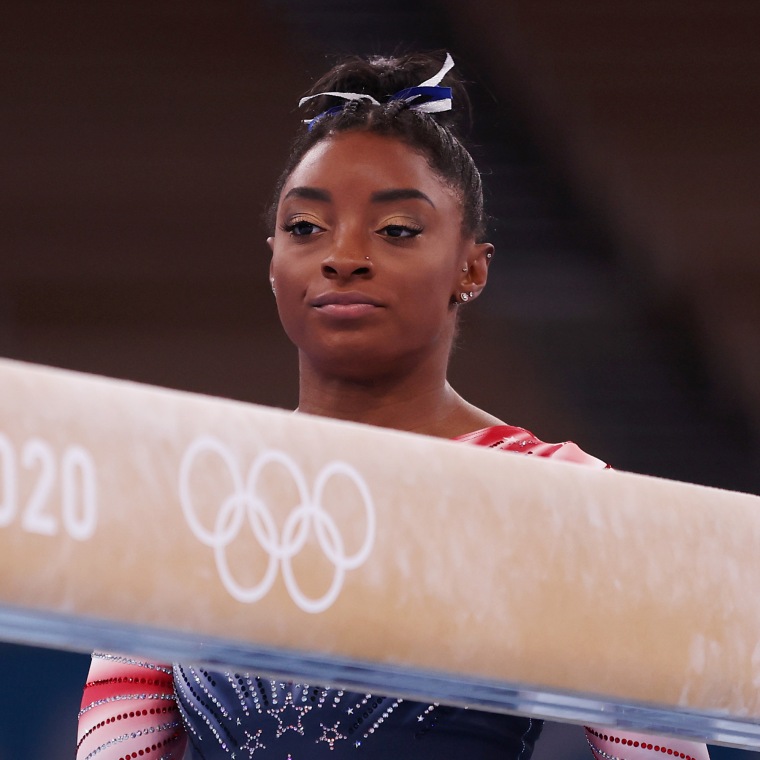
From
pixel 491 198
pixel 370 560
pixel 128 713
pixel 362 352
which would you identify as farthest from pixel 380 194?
pixel 491 198

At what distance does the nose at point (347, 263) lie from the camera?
1346mm

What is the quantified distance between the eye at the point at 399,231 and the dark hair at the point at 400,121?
0.10m

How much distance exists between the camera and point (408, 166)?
142 centimetres

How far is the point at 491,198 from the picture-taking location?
3273 millimetres

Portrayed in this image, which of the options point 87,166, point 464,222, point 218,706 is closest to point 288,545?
point 218,706

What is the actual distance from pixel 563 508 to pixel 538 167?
2545mm

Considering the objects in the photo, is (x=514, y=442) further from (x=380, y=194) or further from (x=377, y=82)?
(x=377, y=82)

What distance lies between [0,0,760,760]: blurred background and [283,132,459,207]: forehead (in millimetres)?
1619

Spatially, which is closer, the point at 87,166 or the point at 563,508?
the point at 563,508

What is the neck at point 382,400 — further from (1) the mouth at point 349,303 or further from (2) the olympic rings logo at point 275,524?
(2) the olympic rings logo at point 275,524

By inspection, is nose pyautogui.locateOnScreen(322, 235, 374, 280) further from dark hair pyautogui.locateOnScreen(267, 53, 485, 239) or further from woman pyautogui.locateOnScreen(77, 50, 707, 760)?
dark hair pyautogui.locateOnScreen(267, 53, 485, 239)

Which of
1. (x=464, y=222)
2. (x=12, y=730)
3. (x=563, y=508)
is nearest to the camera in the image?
(x=563, y=508)

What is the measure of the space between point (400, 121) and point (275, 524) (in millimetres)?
826

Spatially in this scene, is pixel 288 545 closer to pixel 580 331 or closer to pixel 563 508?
pixel 563 508
